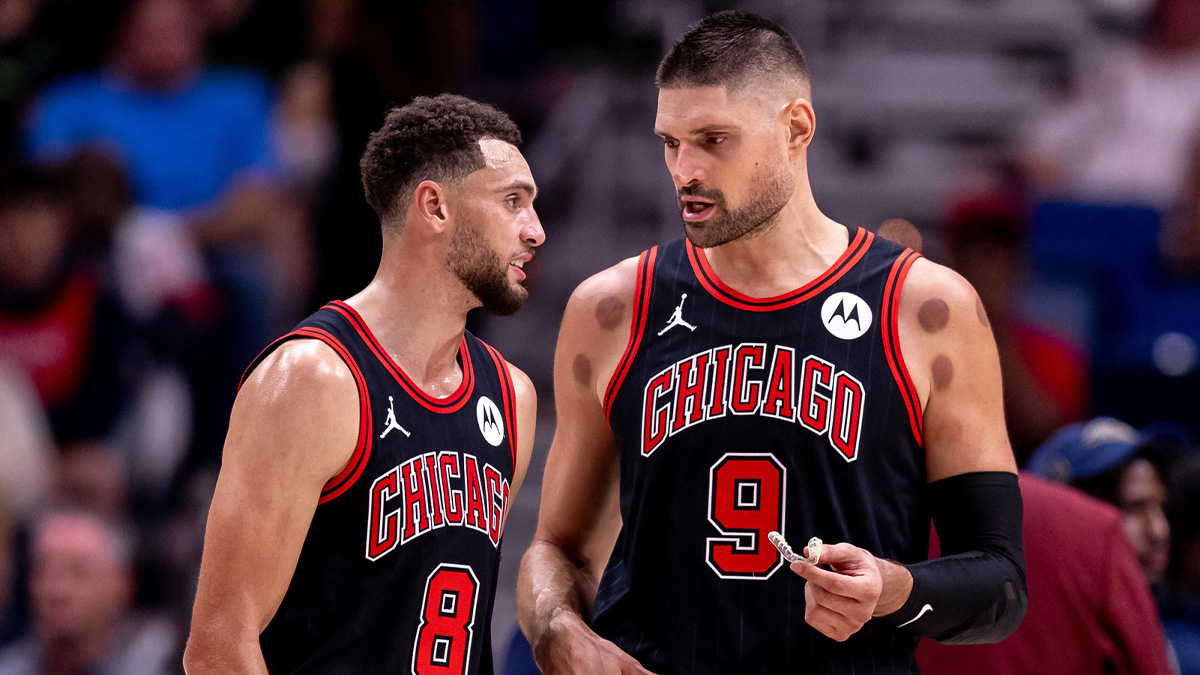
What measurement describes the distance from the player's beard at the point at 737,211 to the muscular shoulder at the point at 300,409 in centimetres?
73

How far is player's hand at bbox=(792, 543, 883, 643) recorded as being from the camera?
2291 mm

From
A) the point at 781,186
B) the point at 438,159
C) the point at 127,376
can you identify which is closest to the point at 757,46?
the point at 781,186

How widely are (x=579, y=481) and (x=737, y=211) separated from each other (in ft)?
2.25

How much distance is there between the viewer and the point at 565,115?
7453 millimetres

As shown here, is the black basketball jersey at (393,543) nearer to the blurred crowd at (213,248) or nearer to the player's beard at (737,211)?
the player's beard at (737,211)

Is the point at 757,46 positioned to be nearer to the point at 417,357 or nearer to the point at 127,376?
the point at 417,357

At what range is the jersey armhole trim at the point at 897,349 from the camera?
2.63 m

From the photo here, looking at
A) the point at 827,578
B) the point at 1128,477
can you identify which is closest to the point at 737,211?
the point at 827,578

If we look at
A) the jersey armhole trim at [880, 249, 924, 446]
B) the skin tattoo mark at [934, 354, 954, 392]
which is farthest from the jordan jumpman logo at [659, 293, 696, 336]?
the skin tattoo mark at [934, 354, 954, 392]

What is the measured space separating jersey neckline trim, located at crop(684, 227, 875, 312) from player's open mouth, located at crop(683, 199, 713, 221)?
0.15 metres

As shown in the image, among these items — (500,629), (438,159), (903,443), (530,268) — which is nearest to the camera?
(903,443)

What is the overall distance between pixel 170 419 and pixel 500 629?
1.81 m

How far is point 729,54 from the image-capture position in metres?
2.69

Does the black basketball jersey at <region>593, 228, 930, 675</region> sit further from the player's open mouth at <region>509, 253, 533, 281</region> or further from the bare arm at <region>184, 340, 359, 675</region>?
the bare arm at <region>184, 340, 359, 675</region>
